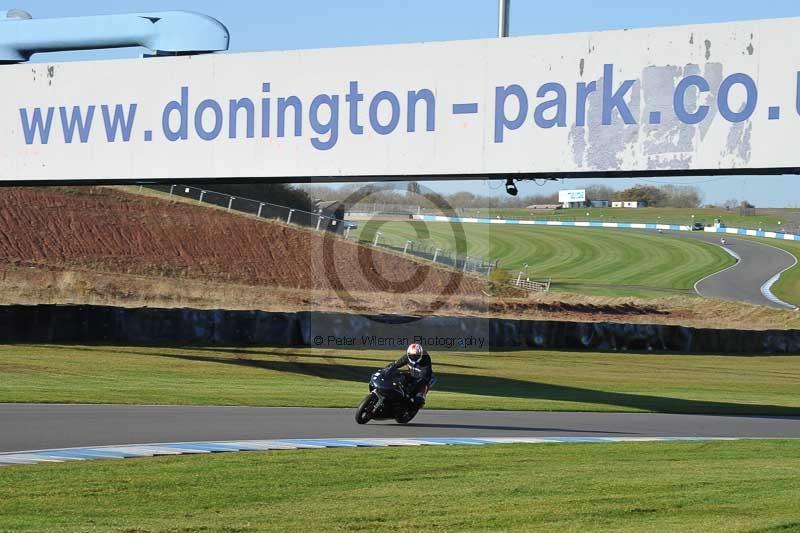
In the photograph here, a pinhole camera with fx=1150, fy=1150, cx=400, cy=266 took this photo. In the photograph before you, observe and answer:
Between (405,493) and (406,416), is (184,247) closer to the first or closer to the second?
(406,416)

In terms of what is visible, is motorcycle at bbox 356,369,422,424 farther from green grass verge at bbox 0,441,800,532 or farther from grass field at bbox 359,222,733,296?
grass field at bbox 359,222,733,296

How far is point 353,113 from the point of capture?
1894 centimetres

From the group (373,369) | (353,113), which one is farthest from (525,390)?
(353,113)

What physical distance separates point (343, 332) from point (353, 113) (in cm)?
1760

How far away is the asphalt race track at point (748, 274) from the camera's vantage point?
2598 inches

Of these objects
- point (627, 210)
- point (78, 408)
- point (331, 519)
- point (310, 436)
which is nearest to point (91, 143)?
point (78, 408)

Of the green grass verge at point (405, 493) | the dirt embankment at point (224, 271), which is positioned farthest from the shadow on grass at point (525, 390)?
the dirt embankment at point (224, 271)

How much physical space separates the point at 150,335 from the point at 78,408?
1428 cm

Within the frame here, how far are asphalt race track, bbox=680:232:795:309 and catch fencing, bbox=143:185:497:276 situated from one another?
1368cm

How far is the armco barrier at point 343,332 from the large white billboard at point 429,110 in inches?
361

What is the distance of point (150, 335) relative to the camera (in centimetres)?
3180

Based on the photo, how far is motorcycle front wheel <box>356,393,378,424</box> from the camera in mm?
16953

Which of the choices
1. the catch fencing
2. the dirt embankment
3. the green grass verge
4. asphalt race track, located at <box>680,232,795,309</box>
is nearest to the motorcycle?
the green grass verge

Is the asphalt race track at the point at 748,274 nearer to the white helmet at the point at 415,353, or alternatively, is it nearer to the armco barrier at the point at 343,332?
the armco barrier at the point at 343,332
